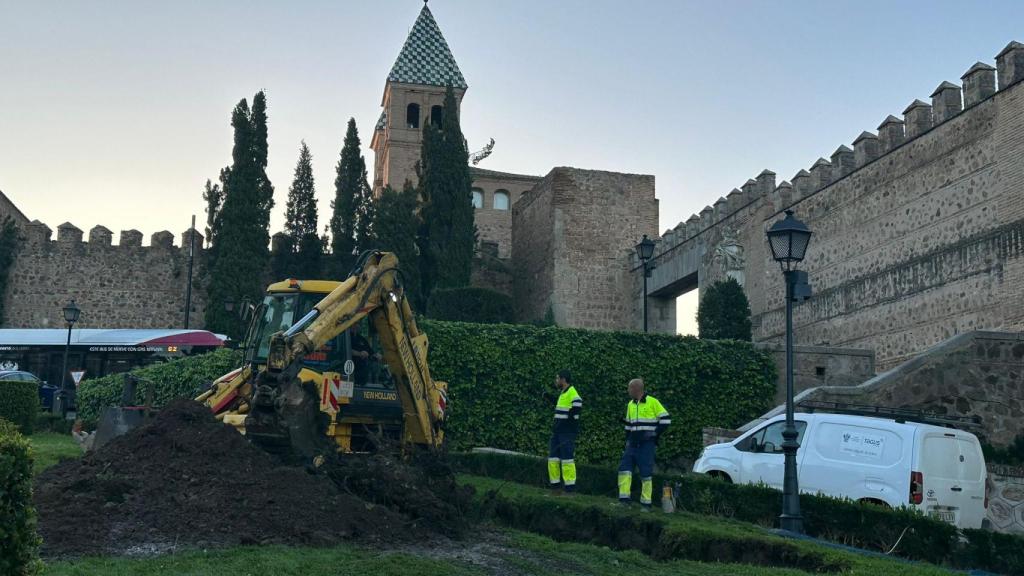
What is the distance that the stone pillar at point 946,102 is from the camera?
1998cm

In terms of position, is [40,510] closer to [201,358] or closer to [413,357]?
[413,357]

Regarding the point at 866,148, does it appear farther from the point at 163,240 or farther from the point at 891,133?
the point at 163,240

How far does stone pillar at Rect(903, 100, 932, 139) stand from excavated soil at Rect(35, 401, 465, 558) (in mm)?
14978


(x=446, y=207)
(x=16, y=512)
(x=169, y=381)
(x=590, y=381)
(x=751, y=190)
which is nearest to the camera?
(x=16, y=512)

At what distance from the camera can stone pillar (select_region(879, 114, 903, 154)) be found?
22.0 meters

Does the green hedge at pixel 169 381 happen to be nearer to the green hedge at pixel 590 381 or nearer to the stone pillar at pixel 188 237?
the green hedge at pixel 590 381

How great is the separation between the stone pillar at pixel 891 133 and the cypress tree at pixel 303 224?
2145 cm

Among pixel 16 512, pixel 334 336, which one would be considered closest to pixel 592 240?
pixel 334 336

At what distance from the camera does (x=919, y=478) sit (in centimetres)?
1100

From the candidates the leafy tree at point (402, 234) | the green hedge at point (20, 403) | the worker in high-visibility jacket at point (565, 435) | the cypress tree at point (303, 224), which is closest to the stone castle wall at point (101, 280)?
the cypress tree at point (303, 224)

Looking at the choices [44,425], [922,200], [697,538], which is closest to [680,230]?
[922,200]

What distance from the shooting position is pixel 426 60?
55062 millimetres

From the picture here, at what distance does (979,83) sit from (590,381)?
947 cm

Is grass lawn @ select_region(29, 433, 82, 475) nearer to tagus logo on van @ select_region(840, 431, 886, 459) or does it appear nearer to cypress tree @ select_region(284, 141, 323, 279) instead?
tagus logo on van @ select_region(840, 431, 886, 459)
